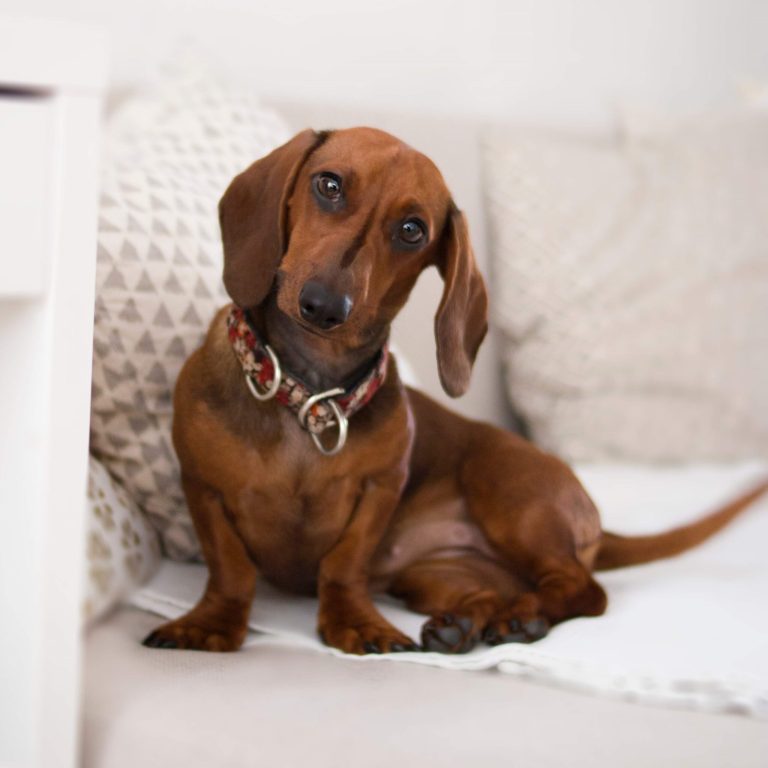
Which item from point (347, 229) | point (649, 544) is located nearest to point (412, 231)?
point (347, 229)

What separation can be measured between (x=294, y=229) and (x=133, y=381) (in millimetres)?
296

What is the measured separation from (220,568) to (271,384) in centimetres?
21

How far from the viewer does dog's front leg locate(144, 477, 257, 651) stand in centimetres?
116

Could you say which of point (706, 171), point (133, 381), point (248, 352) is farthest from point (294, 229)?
point (706, 171)

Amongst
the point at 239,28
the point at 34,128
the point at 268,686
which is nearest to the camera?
the point at 34,128

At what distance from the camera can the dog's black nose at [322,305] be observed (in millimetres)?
1031

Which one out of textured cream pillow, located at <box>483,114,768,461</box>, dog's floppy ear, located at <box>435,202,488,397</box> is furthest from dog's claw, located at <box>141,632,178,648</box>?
textured cream pillow, located at <box>483,114,768,461</box>

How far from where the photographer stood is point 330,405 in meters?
1.17

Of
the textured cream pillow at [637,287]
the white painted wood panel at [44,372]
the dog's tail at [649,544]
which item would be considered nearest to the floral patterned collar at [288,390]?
the white painted wood panel at [44,372]

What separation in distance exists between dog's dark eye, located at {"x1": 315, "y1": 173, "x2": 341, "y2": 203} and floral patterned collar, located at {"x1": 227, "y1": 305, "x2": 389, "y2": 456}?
0.52 feet

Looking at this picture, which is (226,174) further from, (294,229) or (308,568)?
(308,568)

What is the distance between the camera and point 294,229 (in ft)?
3.70

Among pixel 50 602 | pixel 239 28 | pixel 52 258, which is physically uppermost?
pixel 239 28

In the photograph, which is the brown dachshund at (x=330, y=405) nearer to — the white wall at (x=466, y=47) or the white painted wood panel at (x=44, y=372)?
the white painted wood panel at (x=44, y=372)
